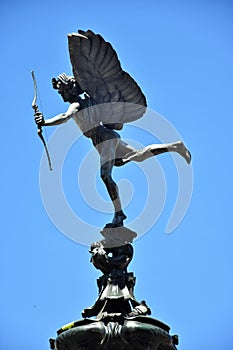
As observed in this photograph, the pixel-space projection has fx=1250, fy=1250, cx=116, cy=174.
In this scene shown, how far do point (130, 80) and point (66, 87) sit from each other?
1196 millimetres

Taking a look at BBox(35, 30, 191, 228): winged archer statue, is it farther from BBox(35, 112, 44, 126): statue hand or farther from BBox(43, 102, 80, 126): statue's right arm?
BBox(35, 112, 44, 126): statue hand

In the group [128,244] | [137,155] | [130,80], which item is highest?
[130,80]

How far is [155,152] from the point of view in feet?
70.1

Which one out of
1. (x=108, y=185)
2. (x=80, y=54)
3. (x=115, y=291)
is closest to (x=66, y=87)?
(x=80, y=54)

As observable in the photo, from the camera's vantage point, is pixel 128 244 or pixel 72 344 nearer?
pixel 72 344

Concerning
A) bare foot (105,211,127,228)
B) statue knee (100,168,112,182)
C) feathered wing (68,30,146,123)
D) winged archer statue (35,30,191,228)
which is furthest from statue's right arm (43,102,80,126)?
bare foot (105,211,127,228)

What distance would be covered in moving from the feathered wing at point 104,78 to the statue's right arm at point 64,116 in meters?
0.57

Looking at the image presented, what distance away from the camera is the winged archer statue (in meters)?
21.2

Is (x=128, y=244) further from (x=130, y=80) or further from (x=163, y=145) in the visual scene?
(x=130, y=80)

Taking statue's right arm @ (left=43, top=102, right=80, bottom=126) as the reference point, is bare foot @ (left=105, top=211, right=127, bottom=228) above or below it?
below

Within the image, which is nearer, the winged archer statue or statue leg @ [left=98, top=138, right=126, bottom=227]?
statue leg @ [left=98, top=138, right=126, bottom=227]

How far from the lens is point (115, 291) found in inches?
789

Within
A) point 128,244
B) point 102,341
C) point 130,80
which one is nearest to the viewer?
point 102,341

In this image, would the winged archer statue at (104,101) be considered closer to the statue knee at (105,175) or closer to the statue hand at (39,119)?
the statue knee at (105,175)
